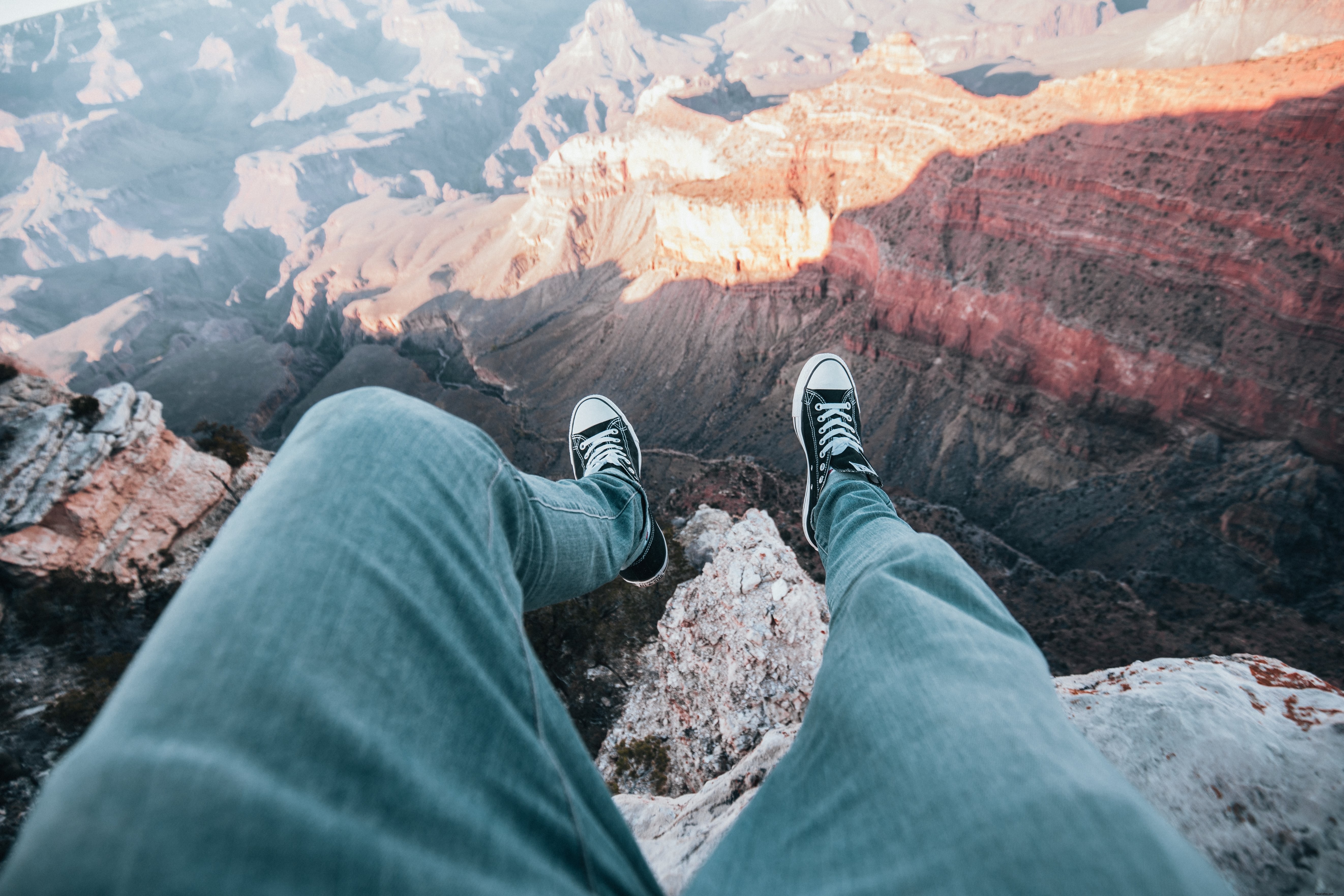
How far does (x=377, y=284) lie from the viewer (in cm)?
7256

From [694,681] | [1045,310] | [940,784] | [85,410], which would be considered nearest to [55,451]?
[85,410]

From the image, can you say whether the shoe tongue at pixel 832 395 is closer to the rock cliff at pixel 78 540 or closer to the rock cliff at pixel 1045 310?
the rock cliff at pixel 78 540

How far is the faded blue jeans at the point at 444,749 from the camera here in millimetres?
861

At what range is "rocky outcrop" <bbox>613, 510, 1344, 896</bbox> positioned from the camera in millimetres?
2211

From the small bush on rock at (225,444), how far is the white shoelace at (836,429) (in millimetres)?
13078

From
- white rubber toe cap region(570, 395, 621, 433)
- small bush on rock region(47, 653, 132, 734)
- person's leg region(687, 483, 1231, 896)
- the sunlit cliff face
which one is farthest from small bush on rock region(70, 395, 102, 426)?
the sunlit cliff face

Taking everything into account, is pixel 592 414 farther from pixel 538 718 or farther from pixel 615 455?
pixel 538 718

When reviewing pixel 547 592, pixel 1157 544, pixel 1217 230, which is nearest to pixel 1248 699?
pixel 547 592

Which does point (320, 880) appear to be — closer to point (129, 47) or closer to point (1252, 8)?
point (1252, 8)

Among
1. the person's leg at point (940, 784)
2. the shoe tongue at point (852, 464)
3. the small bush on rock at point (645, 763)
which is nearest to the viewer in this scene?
the person's leg at point (940, 784)

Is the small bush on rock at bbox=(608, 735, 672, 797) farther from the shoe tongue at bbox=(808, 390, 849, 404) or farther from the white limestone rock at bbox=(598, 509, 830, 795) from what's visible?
the shoe tongue at bbox=(808, 390, 849, 404)

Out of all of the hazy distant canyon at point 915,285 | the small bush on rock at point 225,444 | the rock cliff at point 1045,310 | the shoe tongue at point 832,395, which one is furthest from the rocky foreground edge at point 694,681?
the hazy distant canyon at point 915,285

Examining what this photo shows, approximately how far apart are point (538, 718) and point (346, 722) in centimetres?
58

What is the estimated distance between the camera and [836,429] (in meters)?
5.93
